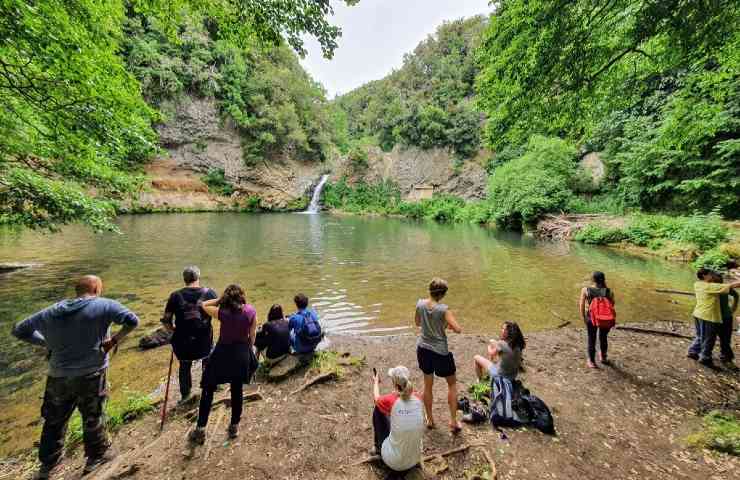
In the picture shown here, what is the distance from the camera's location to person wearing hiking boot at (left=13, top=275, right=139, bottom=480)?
2834 millimetres

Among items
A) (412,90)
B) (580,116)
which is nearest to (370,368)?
(580,116)

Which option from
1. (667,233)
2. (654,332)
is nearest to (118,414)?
(654,332)

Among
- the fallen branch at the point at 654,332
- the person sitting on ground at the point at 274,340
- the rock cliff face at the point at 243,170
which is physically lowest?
the fallen branch at the point at 654,332

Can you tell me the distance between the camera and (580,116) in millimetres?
6547

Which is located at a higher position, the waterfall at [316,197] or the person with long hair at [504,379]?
the waterfall at [316,197]

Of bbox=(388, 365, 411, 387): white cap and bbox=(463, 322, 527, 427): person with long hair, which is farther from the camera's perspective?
bbox=(463, 322, 527, 427): person with long hair

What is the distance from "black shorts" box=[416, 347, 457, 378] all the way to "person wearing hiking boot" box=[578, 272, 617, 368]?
2.99 m

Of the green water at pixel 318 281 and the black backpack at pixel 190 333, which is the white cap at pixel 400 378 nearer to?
the black backpack at pixel 190 333

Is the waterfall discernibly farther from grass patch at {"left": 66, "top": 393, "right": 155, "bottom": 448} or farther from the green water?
grass patch at {"left": 66, "top": 393, "right": 155, "bottom": 448}

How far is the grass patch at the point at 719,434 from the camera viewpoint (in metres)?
3.12

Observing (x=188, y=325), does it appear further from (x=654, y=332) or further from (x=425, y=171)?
(x=425, y=171)

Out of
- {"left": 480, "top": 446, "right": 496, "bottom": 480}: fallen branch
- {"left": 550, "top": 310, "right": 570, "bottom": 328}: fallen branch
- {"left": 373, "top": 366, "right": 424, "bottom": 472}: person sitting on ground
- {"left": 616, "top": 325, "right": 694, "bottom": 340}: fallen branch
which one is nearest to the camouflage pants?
{"left": 373, "top": 366, "right": 424, "bottom": 472}: person sitting on ground

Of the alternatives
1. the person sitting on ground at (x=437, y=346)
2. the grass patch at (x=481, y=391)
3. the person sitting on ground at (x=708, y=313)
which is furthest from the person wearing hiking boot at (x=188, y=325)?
the person sitting on ground at (x=708, y=313)

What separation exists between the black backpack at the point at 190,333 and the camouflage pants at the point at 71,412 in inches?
34.4
